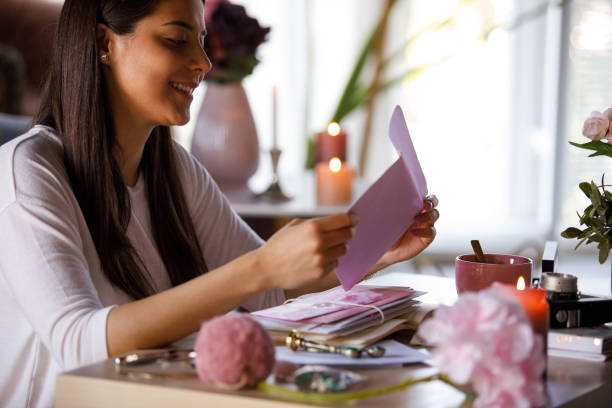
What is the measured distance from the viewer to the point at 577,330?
1.02 metres

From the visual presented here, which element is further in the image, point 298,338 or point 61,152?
point 61,152

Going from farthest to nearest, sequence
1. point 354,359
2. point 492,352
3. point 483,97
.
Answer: point 483,97, point 354,359, point 492,352

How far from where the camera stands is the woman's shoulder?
3.84 ft

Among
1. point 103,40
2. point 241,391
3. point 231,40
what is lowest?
point 241,391

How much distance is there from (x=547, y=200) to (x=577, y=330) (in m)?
3.27

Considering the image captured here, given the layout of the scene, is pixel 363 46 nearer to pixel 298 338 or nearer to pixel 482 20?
pixel 482 20

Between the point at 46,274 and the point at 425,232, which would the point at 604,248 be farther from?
the point at 46,274

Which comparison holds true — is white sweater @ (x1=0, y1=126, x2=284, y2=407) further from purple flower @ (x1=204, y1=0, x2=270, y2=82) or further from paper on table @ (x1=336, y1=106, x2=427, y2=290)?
purple flower @ (x1=204, y1=0, x2=270, y2=82)

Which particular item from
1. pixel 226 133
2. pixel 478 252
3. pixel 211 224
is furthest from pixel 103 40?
pixel 226 133

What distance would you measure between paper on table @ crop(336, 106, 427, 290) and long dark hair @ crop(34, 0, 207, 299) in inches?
17.1

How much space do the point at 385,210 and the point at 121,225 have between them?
54 cm

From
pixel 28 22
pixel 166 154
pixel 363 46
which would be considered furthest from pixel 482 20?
pixel 166 154

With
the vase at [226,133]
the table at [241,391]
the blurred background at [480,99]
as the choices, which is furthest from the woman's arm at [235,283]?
the blurred background at [480,99]

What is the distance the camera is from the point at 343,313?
1.03 meters
